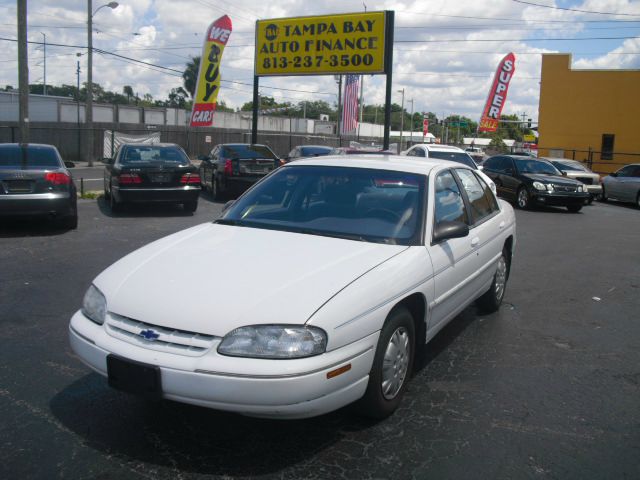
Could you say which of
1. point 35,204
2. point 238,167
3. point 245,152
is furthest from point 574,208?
point 35,204

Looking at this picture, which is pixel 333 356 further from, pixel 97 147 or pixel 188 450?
pixel 97 147

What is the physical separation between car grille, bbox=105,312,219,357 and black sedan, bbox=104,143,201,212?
30.4 ft

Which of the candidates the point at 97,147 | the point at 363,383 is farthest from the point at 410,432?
the point at 97,147

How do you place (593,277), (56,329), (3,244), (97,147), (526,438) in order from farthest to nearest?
1. (97,147)
2. (3,244)
3. (593,277)
4. (56,329)
5. (526,438)

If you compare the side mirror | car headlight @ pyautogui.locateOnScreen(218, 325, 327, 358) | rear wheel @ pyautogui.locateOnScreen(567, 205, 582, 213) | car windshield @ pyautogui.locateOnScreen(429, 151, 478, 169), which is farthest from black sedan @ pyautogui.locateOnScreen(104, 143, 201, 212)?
rear wheel @ pyautogui.locateOnScreen(567, 205, 582, 213)

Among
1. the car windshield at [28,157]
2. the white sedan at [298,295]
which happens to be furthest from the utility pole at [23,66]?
the white sedan at [298,295]

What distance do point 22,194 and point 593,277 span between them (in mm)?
8428

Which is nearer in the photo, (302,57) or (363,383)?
(363,383)

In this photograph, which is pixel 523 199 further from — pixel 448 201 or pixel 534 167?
pixel 448 201

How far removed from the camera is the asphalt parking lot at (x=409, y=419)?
3.31 m

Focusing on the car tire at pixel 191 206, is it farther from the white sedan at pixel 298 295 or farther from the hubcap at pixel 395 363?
the hubcap at pixel 395 363

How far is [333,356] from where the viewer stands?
321cm

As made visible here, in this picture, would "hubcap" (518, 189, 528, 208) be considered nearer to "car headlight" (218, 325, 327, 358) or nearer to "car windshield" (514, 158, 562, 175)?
"car windshield" (514, 158, 562, 175)

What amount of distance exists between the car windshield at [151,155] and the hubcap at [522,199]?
940 cm
